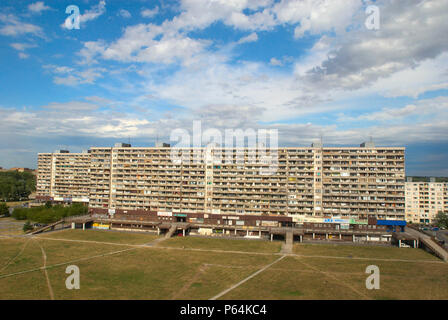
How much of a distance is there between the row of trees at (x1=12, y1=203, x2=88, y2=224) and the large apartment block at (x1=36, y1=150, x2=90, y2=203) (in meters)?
31.3

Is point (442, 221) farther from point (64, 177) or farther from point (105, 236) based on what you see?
point (64, 177)

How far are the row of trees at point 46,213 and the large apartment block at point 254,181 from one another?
21.4 feet

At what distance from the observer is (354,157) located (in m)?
102

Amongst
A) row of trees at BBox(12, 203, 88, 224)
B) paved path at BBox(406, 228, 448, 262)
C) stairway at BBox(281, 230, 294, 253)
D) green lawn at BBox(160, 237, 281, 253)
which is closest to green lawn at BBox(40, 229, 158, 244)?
row of trees at BBox(12, 203, 88, 224)

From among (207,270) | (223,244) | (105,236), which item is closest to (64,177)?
(105,236)

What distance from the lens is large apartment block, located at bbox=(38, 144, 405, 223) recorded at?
9919 centimetres

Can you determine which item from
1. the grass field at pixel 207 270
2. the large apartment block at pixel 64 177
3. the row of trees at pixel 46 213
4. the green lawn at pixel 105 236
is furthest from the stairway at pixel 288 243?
the large apartment block at pixel 64 177

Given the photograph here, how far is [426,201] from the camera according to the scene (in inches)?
5202

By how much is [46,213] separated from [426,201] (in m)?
150
